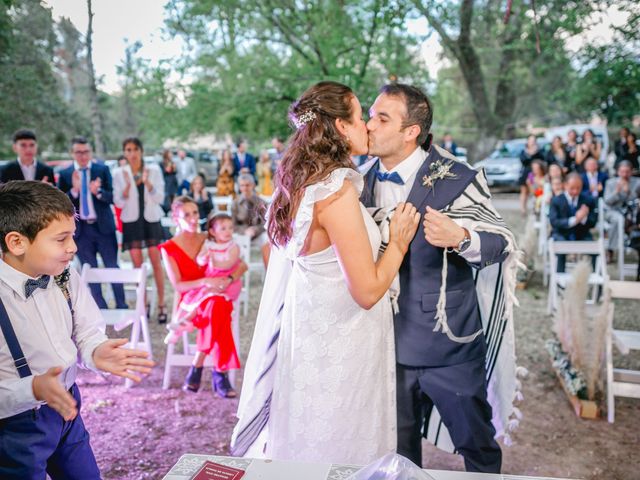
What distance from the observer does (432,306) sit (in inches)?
94.5

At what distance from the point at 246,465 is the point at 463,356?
45.7 inches

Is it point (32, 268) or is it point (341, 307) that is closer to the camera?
point (32, 268)

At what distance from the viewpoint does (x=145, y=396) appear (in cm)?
439

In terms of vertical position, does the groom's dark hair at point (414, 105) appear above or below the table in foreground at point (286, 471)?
above

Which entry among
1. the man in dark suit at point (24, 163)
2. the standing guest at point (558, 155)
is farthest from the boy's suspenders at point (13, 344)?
the standing guest at point (558, 155)

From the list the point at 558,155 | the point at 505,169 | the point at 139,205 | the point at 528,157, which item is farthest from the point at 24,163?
the point at 505,169

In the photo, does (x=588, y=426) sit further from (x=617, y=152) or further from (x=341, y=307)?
(x=617, y=152)

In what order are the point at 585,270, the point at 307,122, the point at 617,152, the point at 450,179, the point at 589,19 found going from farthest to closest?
the point at 617,152, the point at 589,19, the point at 585,270, the point at 450,179, the point at 307,122

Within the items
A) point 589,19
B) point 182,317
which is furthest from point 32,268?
point 589,19

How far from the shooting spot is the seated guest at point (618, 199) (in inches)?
335

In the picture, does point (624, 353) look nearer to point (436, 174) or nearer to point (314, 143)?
point (436, 174)

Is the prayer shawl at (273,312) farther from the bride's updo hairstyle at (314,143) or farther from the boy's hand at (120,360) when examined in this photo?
the boy's hand at (120,360)

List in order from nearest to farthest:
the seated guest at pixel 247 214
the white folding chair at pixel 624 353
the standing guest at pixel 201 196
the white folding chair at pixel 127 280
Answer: the white folding chair at pixel 624 353, the white folding chair at pixel 127 280, the seated guest at pixel 247 214, the standing guest at pixel 201 196

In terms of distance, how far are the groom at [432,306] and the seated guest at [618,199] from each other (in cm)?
696
